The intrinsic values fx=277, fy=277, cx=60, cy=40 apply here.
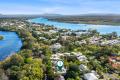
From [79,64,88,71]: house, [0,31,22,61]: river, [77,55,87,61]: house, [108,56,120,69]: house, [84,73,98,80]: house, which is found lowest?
[0,31,22,61]: river

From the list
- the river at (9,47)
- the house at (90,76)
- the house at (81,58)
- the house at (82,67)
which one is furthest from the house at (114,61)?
the river at (9,47)

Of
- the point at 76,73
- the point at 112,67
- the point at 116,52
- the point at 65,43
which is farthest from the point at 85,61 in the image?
the point at 65,43

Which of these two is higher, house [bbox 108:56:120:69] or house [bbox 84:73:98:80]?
house [bbox 84:73:98:80]

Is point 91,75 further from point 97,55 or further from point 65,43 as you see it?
point 65,43

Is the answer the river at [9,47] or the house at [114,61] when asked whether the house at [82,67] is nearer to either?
the house at [114,61]

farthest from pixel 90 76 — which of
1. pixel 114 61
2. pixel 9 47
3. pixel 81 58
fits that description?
pixel 9 47

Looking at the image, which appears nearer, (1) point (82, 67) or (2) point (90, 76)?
(2) point (90, 76)

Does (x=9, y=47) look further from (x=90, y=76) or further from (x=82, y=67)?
(x=90, y=76)

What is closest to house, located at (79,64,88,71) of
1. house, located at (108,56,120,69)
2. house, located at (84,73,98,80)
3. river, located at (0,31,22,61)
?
house, located at (84,73,98,80)

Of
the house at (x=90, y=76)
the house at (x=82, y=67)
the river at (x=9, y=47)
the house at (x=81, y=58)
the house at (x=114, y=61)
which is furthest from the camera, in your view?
the river at (x=9, y=47)

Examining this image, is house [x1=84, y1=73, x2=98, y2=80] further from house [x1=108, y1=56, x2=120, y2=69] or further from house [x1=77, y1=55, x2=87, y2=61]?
house [x1=77, y1=55, x2=87, y2=61]

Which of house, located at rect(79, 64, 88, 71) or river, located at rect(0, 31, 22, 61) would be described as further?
river, located at rect(0, 31, 22, 61)
